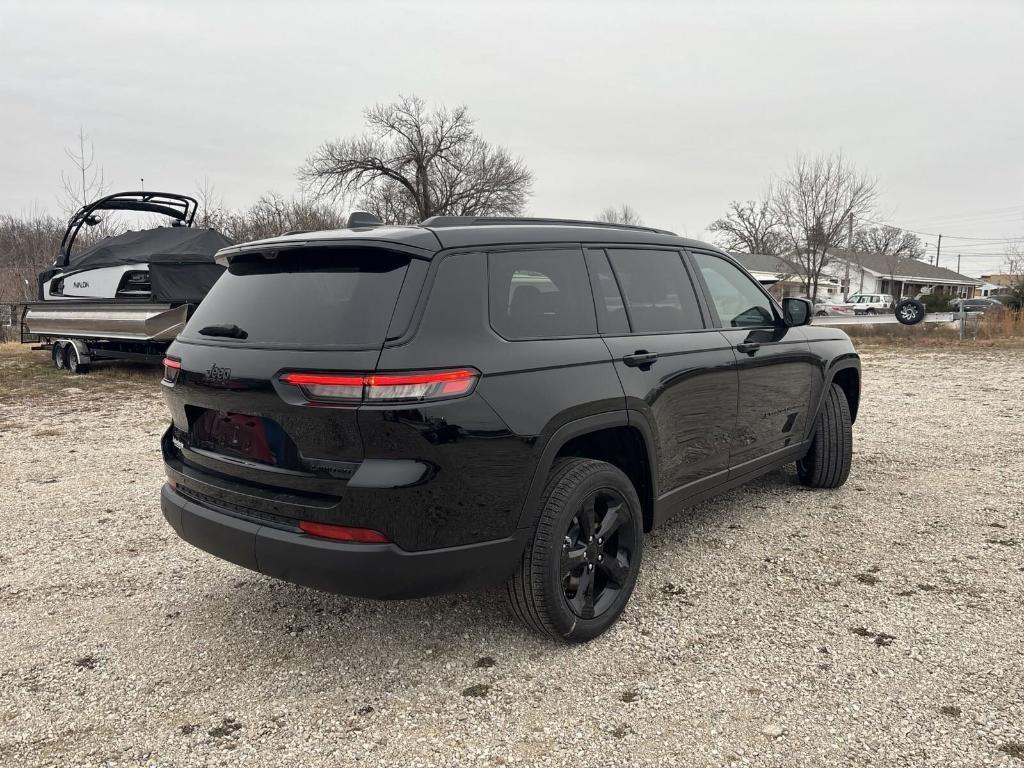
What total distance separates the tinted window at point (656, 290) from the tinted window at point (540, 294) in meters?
0.29

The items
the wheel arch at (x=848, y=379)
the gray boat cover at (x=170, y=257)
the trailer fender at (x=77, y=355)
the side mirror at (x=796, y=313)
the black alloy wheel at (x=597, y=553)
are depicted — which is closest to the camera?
the black alloy wheel at (x=597, y=553)

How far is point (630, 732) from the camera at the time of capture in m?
2.41

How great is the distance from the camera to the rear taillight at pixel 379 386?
236 cm

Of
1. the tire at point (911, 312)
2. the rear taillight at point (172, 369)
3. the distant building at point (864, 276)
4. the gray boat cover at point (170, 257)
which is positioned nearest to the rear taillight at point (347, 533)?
the rear taillight at point (172, 369)

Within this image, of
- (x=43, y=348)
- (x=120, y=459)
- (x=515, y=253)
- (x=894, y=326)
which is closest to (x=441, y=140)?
(x=894, y=326)

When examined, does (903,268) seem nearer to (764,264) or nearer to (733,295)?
(764,264)

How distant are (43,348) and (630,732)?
13.3m

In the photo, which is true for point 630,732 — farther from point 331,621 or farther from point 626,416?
point 331,621

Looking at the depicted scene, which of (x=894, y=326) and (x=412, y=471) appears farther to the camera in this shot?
(x=894, y=326)

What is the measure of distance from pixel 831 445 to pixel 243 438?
396 cm

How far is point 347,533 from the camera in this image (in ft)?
7.98

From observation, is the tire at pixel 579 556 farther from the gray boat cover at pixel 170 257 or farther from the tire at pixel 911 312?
the tire at pixel 911 312

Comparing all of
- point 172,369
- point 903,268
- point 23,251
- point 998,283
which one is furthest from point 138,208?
point 903,268

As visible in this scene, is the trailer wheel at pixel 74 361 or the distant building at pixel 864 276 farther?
the distant building at pixel 864 276
